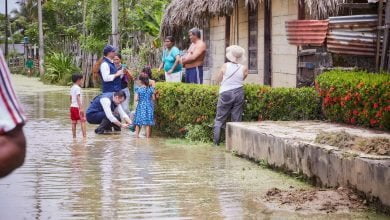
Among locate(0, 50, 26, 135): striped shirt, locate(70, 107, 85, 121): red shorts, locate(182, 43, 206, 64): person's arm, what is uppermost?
locate(0, 50, 26, 135): striped shirt

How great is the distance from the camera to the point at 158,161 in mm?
9898

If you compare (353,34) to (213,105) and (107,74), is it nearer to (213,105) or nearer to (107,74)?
(213,105)

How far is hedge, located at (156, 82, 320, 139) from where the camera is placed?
11547 mm

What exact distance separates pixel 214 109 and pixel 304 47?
11.0 feet

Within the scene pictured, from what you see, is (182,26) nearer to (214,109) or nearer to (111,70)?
(111,70)

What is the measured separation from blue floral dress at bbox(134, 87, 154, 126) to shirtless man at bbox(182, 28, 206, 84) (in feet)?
5.23

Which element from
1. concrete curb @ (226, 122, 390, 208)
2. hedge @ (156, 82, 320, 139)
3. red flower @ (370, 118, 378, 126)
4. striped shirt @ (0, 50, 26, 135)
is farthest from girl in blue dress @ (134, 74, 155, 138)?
striped shirt @ (0, 50, 26, 135)

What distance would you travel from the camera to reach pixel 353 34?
12.8m

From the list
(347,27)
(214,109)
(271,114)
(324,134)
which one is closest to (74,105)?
(214,109)

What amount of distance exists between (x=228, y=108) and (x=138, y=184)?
3.76m

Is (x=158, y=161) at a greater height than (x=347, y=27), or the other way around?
(x=347, y=27)

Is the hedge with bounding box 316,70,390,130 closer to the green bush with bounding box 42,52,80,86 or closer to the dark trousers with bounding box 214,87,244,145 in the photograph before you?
the dark trousers with bounding box 214,87,244,145

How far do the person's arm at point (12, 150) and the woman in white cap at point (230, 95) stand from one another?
9.37 meters

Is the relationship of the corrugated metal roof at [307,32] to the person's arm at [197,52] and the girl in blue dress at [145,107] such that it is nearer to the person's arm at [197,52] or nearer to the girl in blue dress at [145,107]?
the person's arm at [197,52]
